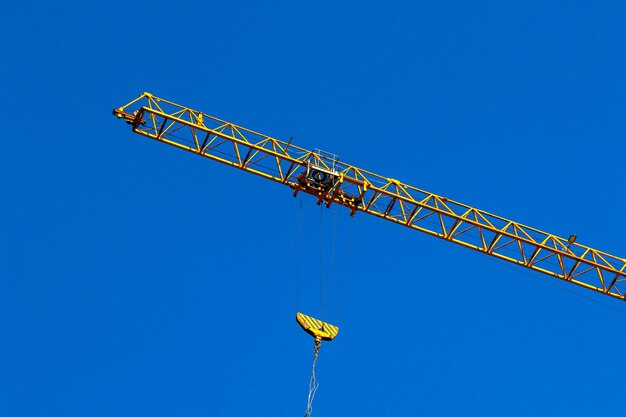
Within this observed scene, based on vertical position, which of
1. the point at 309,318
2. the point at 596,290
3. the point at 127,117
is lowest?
the point at 309,318

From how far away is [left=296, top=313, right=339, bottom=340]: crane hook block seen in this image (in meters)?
64.8

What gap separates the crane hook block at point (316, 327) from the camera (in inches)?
2552

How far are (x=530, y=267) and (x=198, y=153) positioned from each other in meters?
21.2

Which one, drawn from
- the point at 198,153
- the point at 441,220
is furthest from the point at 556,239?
the point at 198,153

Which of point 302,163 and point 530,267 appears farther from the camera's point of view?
point 530,267

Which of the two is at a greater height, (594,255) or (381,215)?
(594,255)

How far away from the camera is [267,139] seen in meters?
70.1

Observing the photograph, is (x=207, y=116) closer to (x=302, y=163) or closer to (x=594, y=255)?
(x=302, y=163)

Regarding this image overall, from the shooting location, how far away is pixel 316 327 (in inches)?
2559

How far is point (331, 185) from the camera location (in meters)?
68.8

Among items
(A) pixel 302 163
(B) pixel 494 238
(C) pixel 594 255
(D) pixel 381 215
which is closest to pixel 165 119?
(A) pixel 302 163

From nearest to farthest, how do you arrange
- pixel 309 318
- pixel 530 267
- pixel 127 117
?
pixel 309 318, pixel 127 117, pixel 530 267

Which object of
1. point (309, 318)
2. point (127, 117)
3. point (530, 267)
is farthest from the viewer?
point (530, 267)

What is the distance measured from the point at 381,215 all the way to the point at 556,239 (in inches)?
454
